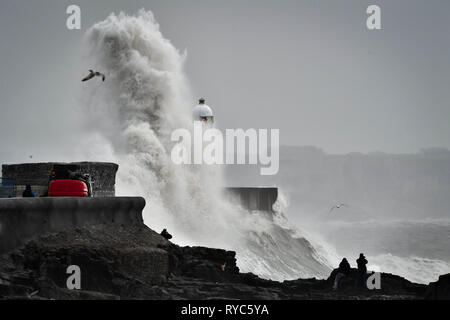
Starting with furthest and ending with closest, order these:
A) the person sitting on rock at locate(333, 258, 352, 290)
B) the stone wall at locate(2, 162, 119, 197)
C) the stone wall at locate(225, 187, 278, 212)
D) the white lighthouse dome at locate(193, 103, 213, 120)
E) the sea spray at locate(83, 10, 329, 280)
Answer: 1. the white lighthouse dome at locate(193, 103, 213, 120)
2. the stone wall at locate(225, 187, 278, 212)
3. the sea spray at locate(83, 10, 329, 280)
4. the stone wall at locate(2, 162, 119, 197)
5. the person sitting on rock at locate(333, 258, 352, 290)

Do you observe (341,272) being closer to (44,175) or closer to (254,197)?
(44,175)

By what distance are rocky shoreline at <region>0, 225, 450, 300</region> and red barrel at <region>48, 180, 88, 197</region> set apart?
3.10 feet

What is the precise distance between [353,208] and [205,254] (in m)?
72.4

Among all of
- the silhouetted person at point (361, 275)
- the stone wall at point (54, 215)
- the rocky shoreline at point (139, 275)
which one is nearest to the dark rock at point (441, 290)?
the rocky shoreline at point (139, 275)

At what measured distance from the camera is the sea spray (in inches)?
1033

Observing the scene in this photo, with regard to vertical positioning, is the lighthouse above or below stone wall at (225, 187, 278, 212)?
above

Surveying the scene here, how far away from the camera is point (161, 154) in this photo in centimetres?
2780

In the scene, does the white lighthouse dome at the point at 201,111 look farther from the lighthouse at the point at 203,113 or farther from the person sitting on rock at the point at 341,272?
the person sitting on rock at the point at 341,272

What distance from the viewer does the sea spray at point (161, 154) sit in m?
26.2

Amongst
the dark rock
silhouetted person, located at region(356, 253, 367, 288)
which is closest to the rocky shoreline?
the dark rock

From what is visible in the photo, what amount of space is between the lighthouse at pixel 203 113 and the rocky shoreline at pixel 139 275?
20.9 metres

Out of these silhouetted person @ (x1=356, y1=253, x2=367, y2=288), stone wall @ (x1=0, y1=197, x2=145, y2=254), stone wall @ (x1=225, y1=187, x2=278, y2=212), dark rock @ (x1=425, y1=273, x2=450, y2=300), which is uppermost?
stone wall @ (x1=225, y1=187, x2=278, y2=212)

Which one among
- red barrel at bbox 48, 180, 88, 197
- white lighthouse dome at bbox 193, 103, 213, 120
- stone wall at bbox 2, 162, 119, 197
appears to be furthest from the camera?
white lighthouse dome at bbox 193, 103, 213, 120

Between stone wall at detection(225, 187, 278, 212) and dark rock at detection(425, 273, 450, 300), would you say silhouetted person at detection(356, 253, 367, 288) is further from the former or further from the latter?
stone wall at detection(225, 187, 278, 212)
